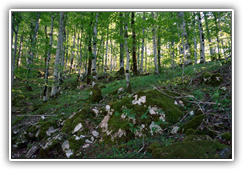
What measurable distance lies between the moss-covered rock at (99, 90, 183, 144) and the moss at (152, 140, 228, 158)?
994 millimetres

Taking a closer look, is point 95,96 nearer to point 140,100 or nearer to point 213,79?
point 140,100

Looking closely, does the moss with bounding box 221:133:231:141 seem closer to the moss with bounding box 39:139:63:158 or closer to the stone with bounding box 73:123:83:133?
the stone with bounding box 73:123:83:133

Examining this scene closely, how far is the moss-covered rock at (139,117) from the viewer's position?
405 centimetres

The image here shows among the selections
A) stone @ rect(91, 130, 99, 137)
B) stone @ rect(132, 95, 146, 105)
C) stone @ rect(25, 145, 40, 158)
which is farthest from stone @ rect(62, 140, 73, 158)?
stone @ rect(132, 95, 146, 105)

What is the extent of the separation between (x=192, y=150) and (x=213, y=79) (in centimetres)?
598

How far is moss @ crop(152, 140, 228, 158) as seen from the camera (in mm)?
2300

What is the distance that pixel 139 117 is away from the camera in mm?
4391

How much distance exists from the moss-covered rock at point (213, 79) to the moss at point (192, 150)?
5.33 meters
